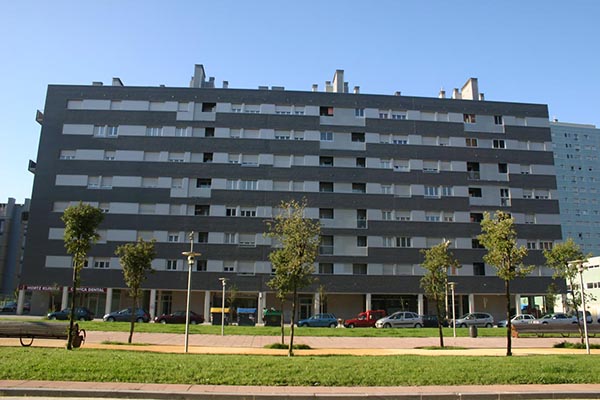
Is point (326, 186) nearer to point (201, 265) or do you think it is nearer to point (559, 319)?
point (201, 265)

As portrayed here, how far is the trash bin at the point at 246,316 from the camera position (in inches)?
1957

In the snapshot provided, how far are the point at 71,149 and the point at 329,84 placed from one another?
33119 mm

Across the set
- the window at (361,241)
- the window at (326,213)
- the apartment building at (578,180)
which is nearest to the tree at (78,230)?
the window at (326,213)

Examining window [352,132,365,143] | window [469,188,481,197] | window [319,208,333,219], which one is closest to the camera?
window [319,208,333,219]

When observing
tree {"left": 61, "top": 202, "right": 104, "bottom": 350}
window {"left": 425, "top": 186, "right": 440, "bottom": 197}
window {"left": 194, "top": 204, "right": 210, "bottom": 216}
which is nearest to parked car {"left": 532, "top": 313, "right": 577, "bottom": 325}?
window {"left": 425, "top": 186, "right": 440, "bottom": 197}

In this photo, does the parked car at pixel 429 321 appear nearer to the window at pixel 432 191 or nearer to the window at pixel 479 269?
the window at pixel 479 269

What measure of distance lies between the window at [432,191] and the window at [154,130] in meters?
32.0

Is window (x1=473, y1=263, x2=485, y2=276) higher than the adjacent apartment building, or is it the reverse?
the adjacent apartment building

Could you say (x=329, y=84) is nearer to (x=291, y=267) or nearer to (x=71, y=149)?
(x=71, y=149)

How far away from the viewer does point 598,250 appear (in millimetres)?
107688

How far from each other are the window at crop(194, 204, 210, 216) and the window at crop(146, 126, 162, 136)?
9901mm

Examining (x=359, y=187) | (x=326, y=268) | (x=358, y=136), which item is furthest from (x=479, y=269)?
(x=358, y=136)

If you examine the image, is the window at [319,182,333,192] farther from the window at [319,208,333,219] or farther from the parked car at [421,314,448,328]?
the parked car at [421,314,448,328]

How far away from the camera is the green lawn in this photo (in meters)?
12.0
